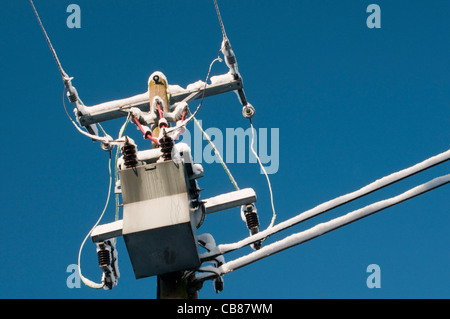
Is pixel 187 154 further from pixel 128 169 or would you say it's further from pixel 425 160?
pixel 425 160

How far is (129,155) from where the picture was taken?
20.4ft

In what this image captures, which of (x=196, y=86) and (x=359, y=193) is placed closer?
(x=359, y=193)

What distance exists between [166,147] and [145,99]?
2.70m

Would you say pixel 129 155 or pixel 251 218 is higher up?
pixel 129 155

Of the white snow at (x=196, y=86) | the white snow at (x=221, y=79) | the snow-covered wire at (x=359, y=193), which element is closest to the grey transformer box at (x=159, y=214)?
the snow-covered wire at (x=359, y=193)

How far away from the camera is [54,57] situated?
8.24m

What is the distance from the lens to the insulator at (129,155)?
20.3ft

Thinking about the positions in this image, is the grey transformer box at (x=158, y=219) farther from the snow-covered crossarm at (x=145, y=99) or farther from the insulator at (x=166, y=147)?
the snow-covered crossarm at (x=145, y=99)

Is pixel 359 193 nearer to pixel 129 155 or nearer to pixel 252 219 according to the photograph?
pixel 252 219

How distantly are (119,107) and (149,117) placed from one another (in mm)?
1194

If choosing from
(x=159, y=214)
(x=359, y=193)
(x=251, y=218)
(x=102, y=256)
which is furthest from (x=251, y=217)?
(x=102, y=256)

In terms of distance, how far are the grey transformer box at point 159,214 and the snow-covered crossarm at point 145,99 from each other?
7.54 ft

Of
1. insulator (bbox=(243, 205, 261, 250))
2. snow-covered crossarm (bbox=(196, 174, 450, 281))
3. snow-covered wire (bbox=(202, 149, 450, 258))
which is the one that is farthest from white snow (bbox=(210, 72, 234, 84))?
snow-covered crossarm (bbox=(196, 174, 450, 281))
